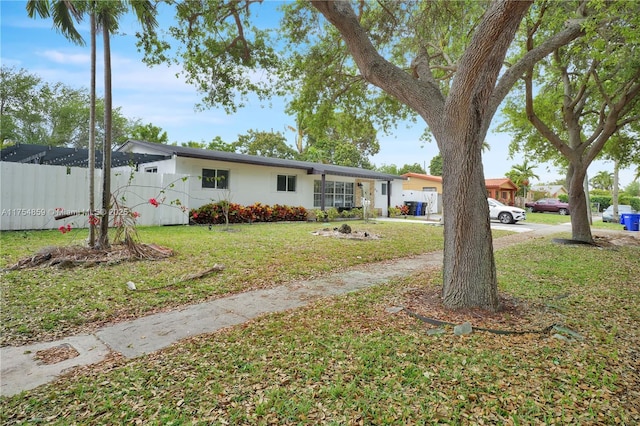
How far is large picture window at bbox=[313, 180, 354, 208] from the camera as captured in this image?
19750mm

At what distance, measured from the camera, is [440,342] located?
11.0 ft

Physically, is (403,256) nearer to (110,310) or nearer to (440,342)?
(440,342)

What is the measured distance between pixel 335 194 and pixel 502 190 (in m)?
23.2

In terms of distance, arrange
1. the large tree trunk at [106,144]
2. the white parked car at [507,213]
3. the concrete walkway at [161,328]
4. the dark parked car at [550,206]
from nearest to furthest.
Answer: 1. the concrete walkway at [161,328]
2. the large tree trunk at [106,144]
3. the white parked car at [507,213]
4. the dark parked car at [550,206]

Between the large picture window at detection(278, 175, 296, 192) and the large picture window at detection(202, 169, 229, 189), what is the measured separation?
3.11 metres

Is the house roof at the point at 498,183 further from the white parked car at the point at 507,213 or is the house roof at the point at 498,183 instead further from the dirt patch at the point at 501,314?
the dirt patch at the point at 501,314

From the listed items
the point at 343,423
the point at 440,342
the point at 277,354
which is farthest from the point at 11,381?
the point at 440,342

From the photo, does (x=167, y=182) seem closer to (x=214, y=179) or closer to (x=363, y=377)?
(x=214, y=179)

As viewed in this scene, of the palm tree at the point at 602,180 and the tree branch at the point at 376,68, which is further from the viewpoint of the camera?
the palm tree at the point at 602,180

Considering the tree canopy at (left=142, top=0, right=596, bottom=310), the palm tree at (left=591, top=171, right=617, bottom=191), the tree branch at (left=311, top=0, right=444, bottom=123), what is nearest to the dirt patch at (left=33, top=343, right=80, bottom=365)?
the tree canopy at (left=142, top=0, right=596, bottom=310)

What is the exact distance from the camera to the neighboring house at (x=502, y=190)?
3238cm

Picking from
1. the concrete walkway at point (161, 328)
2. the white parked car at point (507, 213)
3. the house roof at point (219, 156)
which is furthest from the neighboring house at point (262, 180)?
the concrete walkway at point (161, 328)

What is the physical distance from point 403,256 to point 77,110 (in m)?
30.7

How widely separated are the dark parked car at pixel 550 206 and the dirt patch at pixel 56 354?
38.4 meters
